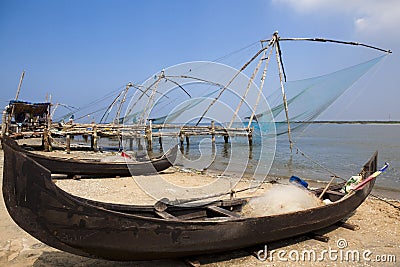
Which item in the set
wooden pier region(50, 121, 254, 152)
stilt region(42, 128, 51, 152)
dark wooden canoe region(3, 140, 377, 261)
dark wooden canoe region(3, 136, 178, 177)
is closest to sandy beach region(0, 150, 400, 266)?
dark wooden canoe region(3, 140, 377, 261)

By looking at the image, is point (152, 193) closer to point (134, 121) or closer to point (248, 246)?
point (248, 246)

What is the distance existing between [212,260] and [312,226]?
4.80ft

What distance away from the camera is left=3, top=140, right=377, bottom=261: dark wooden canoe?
7.71ft

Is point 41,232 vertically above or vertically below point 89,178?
above

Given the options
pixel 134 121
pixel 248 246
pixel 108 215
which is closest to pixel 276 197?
pixel 248 246

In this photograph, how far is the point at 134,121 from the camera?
18.1 m

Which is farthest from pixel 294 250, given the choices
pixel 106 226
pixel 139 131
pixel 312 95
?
pixel 139 131

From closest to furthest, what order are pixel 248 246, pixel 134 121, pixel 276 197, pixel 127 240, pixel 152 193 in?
pixel 127 240 → pixel 248 246 → pixel 276 197 → pixel 152 193 → pixel 134 121

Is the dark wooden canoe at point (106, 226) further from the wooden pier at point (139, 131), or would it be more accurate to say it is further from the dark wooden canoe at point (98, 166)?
the wooden pier at point (139, 131)

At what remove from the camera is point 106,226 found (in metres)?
2.53

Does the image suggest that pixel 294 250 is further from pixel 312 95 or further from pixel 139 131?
pixel 139 131

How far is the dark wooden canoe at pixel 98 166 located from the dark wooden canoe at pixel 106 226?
4.91 metres

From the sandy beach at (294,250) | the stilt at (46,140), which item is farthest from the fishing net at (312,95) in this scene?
the stilt at (46,140)

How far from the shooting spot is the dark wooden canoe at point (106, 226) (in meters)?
2.35
